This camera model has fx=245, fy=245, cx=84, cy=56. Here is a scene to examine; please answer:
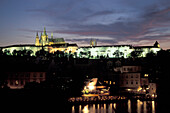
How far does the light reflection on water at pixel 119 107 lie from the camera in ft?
125

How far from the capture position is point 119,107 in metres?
40.0

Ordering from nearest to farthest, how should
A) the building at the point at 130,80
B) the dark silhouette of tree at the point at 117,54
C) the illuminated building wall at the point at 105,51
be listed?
1. the building at the point at 130,80
2. the dark silhouette of tree at the point at 117,54
3. the illuminated building wall at the point at 105,51

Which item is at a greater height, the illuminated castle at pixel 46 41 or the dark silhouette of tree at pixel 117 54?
the illuminated castle at pixel 46 41

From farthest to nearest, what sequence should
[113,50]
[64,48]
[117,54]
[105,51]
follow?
[64,48]
[105,51]
[113,50]
[117,54]

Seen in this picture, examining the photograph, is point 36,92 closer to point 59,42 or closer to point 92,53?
point 92,53

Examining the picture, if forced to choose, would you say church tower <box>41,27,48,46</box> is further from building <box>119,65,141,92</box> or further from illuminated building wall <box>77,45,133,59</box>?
building <box>119,65,141,92</box>

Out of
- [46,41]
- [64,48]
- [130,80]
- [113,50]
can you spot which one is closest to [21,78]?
[130,80]

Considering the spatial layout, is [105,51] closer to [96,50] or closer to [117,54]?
[96,50]

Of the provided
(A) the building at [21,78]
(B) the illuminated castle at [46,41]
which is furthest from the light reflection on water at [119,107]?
(B) the illuminated castle at [46,41]

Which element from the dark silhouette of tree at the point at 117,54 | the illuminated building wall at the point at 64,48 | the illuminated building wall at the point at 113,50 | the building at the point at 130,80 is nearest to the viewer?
the building at the point at 130,80

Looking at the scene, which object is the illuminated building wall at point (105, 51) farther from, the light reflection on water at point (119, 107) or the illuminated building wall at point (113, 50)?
the light reflection on water at point (119, 107)

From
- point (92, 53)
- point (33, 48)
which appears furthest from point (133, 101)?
point (33, 48)

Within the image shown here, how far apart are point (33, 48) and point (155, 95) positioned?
380 feet

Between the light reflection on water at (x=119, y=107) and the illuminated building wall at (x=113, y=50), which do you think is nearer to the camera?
the light reflection on water at (x=119, y=107)
